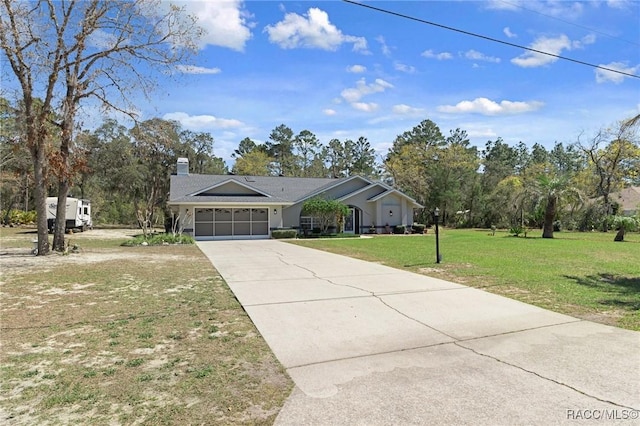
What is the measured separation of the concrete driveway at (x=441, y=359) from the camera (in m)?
3.10

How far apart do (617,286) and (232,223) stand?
2104 centimetres

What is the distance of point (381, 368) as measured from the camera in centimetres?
400

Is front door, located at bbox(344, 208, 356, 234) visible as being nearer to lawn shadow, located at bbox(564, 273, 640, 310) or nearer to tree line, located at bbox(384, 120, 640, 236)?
tree line, located at bbox(384, 120, 640, 236)

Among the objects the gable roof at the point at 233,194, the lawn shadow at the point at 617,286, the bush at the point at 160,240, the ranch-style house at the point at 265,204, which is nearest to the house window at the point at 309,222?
the ranch-style house at the point at 265,204

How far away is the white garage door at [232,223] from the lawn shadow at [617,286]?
1908 cm

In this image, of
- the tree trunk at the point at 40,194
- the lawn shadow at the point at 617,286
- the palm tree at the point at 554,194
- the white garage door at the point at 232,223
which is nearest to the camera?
the lawn shadow at the point at 617,286

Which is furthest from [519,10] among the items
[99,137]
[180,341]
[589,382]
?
[99,137]

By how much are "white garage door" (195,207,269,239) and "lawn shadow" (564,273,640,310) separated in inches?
751

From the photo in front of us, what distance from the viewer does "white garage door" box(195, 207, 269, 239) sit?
24781 millimetres

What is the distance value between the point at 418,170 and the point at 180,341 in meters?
39.4

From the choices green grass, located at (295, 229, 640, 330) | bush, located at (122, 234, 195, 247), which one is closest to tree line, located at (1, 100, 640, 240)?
bush, located at (122, 234, 195, 247)

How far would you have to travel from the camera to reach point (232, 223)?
83.6ft

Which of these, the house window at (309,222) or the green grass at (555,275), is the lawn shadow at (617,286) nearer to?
the green grass at (555,275)

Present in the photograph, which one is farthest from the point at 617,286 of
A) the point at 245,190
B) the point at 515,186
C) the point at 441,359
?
the point at 515,186
